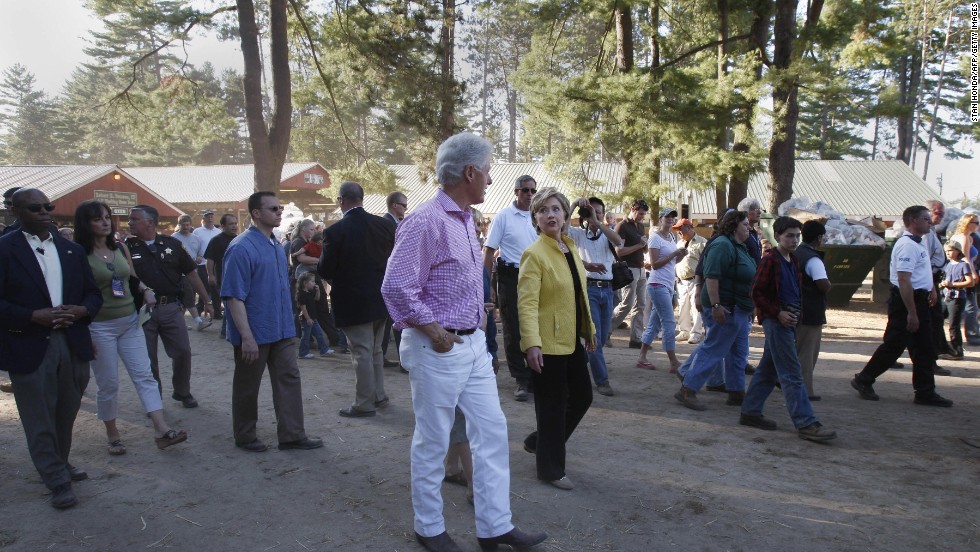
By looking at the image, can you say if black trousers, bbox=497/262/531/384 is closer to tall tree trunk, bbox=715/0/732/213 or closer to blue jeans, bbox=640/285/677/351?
blue jeans, bbox=640/285/677/351

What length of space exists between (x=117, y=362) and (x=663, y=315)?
546 centimetres

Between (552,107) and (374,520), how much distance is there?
11.6 meters

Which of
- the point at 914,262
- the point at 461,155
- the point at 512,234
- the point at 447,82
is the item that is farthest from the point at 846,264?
the point at 461,155

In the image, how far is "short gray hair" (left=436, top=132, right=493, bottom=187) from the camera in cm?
311

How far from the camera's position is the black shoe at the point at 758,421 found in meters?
5.36

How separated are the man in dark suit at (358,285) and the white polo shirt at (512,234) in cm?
106

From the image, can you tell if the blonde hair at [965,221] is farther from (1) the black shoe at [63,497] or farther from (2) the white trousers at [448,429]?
(1) the black shoe at [63,497]

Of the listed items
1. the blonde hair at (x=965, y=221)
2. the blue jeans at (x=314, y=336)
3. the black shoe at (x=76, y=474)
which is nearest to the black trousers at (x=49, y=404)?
the black shoe at (x=76, y=474)

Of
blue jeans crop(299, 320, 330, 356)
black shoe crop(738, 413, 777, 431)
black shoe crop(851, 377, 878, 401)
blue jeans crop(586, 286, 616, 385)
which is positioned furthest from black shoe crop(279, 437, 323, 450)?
black shoe crop(851, 377, 878, 401)

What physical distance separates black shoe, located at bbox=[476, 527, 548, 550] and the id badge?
3215 mm

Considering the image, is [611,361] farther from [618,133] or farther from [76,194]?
[76,194]

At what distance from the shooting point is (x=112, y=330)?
15.3 ft

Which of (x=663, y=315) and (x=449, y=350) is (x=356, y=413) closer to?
(x=449, y=350)

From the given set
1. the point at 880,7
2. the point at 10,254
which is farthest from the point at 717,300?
the point at 880,7
